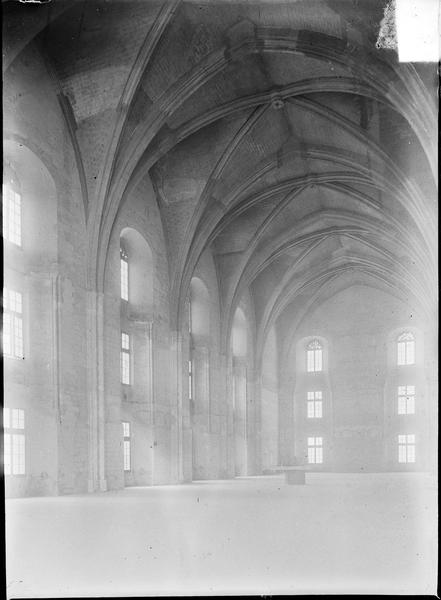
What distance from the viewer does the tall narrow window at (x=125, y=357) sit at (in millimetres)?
22750

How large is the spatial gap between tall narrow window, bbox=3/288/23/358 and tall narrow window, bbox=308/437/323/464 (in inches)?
1218

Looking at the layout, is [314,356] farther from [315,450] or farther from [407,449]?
[407,449]

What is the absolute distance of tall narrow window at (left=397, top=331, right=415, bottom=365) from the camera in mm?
42688

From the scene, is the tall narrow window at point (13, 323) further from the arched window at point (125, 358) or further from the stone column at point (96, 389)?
the arched window at point (125, 358)

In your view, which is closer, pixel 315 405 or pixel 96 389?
pixel 96 389

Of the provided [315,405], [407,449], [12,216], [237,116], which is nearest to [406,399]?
[407,449]

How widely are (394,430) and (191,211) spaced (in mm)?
24596

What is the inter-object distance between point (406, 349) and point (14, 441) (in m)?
32.2

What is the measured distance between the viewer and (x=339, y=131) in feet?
76.6

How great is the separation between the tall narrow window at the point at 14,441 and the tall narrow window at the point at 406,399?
3076cm

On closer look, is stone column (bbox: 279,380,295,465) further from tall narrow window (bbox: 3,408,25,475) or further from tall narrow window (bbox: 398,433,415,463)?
tall narrow window (bbox: 3,408,25,475)

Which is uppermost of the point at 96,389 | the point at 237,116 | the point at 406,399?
the point at 237,116

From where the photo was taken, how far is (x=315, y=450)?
144 feet

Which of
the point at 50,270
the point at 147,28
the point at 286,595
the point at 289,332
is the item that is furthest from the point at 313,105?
the point at 289,332
